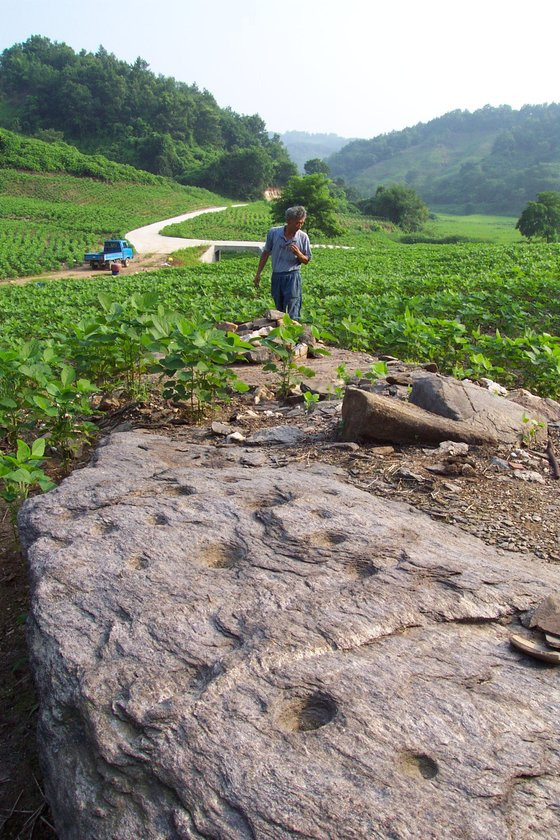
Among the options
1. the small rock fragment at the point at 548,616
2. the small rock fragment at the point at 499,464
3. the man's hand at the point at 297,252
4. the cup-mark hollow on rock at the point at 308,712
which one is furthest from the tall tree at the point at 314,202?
the cup-mark hollow on rock at the point at 308,712

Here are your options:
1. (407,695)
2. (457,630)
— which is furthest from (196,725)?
(457,630)

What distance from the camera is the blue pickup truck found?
31.5 metres

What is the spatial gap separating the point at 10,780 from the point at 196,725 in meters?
0.87

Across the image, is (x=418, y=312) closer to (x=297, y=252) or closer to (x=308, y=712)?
(x=297, y=252)

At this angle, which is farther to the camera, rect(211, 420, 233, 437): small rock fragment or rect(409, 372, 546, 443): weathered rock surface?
rect(211, 420, 233, 437): small rock fragment

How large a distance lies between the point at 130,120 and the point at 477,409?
95812 mm

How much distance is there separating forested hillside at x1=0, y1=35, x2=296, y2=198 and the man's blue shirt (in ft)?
243

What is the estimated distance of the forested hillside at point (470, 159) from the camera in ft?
341

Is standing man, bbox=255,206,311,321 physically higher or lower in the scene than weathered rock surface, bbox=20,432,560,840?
higher

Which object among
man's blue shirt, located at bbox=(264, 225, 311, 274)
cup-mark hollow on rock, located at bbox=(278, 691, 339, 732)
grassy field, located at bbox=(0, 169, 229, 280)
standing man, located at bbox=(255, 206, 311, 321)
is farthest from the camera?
grassy field, located at bbox=(0, 169, 229, 280)

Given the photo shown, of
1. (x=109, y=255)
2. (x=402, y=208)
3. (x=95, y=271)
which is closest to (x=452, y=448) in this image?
(x=109, y=255)

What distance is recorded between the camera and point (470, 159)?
14912 cm

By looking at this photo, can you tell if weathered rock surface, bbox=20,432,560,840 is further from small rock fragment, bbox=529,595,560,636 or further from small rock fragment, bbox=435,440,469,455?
small rock fragment, bbox=435,440,469,455

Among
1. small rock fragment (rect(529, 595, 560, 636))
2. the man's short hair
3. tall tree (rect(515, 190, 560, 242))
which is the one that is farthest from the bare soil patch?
tall tree (rect(515, 190, 560, 242))
